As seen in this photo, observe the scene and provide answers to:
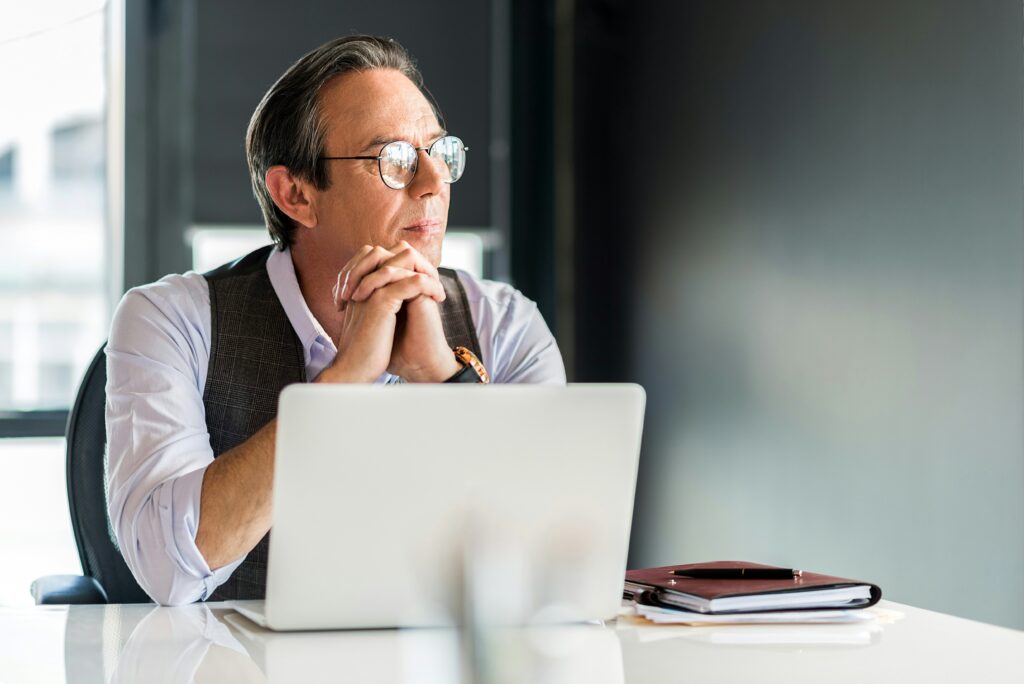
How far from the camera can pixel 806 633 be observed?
42.0 inches

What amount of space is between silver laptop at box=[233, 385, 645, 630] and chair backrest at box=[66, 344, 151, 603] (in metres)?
0.74

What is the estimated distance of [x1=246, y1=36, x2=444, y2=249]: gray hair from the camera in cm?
186

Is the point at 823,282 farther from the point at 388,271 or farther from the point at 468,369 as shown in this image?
the point at 388,271

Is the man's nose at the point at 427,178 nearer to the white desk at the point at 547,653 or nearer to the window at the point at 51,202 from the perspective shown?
the white desk at the point at 547,653

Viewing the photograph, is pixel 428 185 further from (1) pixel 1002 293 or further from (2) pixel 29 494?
(2) pixel 29 494

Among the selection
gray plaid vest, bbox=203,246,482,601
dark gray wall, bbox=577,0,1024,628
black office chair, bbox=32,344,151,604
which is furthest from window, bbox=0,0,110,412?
black office chair, bbox=32,344,151,604

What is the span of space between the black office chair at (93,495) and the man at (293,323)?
0.07 meters

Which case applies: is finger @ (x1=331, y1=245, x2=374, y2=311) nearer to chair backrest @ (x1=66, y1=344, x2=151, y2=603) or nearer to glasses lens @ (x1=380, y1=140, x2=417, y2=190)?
glasses lens @ (x1=380, y1=140, x2=417, y2=190)

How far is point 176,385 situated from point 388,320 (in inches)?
12.1

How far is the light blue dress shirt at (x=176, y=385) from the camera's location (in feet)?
4.49

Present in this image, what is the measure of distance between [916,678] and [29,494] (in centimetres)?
312

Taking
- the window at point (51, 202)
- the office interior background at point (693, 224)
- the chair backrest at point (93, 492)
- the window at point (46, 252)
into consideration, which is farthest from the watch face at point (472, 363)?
the window at point (51, 202)

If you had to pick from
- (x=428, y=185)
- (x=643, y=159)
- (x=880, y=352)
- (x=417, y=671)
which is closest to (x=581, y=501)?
(x=417, y=671)

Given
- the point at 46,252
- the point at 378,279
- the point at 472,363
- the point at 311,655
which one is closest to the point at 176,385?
the point at 378,279
